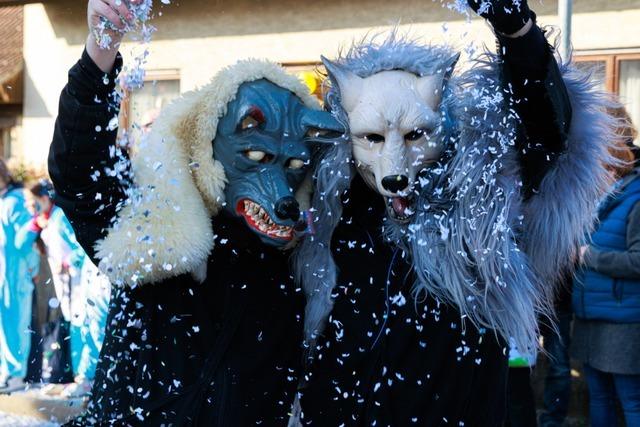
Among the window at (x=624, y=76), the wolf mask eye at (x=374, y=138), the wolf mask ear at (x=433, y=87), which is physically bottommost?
the wolf mask eye at (x=374, y=138)

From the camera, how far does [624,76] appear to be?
6.46m

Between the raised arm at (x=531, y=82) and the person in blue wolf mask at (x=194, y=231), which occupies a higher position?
the raised arm at (x=531, y=82)

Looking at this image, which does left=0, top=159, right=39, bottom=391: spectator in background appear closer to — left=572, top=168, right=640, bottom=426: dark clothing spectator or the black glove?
left=572, top=168, right=640, bottom=426: dark clothing spectator

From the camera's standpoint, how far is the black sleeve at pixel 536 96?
2.43 metres

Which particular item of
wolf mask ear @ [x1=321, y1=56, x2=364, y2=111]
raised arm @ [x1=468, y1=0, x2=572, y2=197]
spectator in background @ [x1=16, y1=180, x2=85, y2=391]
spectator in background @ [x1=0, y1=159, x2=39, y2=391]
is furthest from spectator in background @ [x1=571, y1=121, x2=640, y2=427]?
spectator in background @ [x1=0, y1=159, x2=39, y2=391]

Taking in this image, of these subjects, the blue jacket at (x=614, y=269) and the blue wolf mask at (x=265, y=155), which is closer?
the blue wolf mask at (x=265, y=155)

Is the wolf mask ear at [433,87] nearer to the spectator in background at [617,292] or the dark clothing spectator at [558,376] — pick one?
the spectator in background at [617,292]

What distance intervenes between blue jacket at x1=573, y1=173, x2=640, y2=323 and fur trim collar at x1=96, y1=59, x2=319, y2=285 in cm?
237

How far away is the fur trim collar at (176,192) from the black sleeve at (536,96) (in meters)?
0.63

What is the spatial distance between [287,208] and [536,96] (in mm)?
729

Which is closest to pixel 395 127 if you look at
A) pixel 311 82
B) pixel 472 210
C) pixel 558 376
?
pixel 472 210

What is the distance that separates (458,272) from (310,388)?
0.55 meters

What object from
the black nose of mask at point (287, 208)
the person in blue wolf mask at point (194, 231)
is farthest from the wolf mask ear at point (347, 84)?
the black nose of mask at point (287, 208)

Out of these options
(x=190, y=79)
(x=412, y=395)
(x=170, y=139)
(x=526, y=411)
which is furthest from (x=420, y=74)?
(x=190, y=79)
